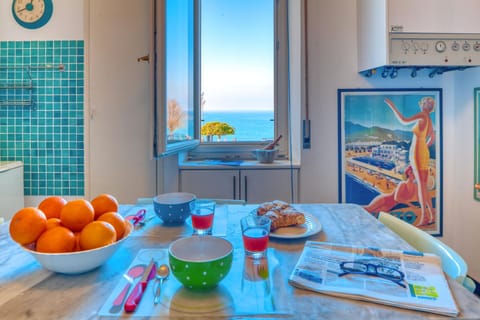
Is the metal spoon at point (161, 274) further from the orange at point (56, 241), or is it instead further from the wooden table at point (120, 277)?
the orange at point (56, 241)


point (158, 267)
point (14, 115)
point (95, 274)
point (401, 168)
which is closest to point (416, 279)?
point (158, 267)

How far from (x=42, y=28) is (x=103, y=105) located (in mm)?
1094

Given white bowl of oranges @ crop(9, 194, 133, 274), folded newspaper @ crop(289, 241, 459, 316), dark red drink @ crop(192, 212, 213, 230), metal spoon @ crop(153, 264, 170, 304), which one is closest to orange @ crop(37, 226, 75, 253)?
white bowl of oranges @ crop(9, 194, 133, 274)

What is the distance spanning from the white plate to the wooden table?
17mm

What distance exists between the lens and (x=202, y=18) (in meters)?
2.71

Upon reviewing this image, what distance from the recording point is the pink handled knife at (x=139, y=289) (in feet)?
2.08

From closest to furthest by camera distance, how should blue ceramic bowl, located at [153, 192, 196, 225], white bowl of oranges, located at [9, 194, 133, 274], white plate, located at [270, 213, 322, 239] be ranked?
1. white bowl of oranges, located at [9, 194, 133, 274]
2. white plate, located at [270, 213, 322, 239]
3. blue ceramic bowl, located at [153, 192, 196, 225]

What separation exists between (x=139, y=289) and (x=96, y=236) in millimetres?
171

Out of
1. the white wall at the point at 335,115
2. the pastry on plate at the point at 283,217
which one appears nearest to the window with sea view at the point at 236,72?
the white wall at the point at 335,115

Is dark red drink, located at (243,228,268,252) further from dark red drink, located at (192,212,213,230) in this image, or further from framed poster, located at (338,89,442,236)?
framed poster, located at (338,89,442,236)

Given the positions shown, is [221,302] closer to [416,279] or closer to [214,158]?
[416,279]

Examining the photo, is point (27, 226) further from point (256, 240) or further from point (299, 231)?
point (299, 231)

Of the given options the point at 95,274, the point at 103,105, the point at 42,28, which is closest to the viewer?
the point at 95,274

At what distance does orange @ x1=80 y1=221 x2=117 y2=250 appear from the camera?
2.50 feet
